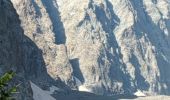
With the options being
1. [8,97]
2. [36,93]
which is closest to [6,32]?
[36,93]

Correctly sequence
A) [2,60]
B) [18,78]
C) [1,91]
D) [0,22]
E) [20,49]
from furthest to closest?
1. [20,49]
2. [0,22]
3. [2,60]
4. [18,78]
5. [1,91]

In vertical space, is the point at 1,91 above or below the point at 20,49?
below

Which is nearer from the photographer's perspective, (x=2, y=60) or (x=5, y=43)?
(x=2, y=60)

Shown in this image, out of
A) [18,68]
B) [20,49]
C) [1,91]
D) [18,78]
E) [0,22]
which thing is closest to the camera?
[1,91]

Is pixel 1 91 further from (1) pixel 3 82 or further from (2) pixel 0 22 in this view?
(2) pixel 0 22

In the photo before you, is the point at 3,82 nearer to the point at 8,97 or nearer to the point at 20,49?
the point at 8,97

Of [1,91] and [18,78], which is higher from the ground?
[18,78]

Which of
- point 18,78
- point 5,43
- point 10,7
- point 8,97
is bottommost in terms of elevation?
point 8,97

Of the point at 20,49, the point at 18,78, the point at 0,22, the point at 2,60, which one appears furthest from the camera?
the point at 20,49

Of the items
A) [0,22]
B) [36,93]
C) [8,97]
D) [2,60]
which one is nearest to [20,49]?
[36,93]
